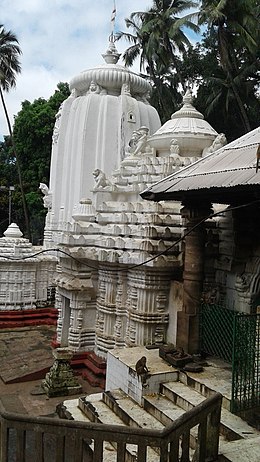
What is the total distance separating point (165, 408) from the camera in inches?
295

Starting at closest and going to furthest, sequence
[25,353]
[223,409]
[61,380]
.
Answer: [223,409], [61,380], [25,353]

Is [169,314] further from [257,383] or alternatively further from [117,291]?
[257,383]

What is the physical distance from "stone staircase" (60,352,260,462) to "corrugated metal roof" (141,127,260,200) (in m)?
3.28

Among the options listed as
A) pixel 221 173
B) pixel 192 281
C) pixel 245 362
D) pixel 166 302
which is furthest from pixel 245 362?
pixel 166 302

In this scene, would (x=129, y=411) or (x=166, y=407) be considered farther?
(x=129, y=411)

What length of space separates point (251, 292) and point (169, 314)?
83.6 inches

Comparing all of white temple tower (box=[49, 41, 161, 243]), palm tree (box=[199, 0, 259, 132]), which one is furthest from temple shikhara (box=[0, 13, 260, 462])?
palm tree (box=[199, 0, 259, 132])

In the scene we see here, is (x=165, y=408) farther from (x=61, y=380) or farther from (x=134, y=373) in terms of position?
(x=61, y=380)

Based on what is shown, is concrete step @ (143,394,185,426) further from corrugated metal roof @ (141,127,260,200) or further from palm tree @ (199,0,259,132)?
palm tree @ (199,0,259,132)

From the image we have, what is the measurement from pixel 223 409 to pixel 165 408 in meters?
0.97

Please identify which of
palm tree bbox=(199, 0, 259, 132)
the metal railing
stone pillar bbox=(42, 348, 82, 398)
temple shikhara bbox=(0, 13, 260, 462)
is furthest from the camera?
palm tree bbox=(199, 0, 259, 132)

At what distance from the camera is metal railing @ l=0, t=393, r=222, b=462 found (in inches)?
195

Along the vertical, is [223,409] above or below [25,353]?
above

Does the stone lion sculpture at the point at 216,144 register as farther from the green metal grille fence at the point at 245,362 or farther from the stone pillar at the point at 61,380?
the green metal grille fence at the point at 245,362
